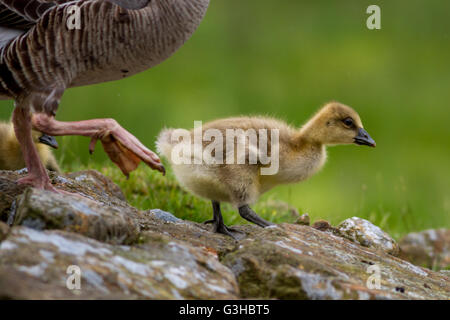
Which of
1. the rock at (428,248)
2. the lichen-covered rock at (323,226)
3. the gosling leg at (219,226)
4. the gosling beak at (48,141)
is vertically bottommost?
the rock at (428,248)

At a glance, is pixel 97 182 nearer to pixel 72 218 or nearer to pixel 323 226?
pixel 323 226

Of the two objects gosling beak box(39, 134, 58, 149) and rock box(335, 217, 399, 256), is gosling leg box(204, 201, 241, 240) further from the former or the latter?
gosling beak box(39, 134, 58, 149)

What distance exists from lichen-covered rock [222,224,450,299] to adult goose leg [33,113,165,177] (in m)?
1.04

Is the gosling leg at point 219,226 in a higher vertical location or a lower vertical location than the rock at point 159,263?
lower

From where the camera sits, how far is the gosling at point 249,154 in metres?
5.82

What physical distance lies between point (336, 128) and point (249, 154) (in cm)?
103

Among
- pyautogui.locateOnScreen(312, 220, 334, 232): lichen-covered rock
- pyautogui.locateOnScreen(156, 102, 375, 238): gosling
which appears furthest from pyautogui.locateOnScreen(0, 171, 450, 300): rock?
pyautogui.locateOnScreen(312, 220, 334, 232): lichen-covered rock

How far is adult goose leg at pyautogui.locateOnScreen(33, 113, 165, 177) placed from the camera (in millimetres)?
5254

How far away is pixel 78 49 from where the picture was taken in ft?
16.8

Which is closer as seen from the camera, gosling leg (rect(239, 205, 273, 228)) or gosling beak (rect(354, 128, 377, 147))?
gosling leg (rect(239, 205, 273, 228))

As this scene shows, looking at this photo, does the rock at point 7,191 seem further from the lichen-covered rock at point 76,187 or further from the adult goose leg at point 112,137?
the adult goose leg at point 112,137

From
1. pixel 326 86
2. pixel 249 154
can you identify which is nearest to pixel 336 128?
pixel 249 154

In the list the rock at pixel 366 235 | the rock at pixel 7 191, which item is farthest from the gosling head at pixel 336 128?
the rock at pixel 7 191

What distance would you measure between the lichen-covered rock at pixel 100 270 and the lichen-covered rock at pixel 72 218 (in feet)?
0.45
